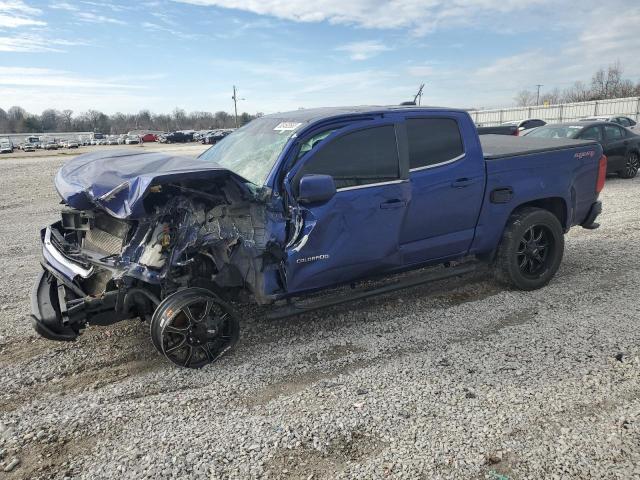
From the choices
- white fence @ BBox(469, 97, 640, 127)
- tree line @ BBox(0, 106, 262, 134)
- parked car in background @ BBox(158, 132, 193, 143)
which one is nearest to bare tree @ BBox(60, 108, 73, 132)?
tree line @ BBox(0, 106, 262, 134)

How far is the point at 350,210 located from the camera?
3.95 meters

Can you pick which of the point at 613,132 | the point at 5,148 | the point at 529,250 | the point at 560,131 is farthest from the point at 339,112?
the point at 5,148

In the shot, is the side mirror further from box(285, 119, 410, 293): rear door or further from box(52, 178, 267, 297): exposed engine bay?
box(52, 178, 267, 297): exposed engine bay

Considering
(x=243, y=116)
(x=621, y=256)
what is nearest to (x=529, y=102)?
(x=243, y=116)

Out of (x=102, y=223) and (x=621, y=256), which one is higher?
(x=102, y=223)

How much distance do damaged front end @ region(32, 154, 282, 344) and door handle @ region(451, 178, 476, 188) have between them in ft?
5.86

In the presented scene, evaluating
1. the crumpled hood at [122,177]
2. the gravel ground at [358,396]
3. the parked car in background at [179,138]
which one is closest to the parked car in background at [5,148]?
the parked car in background at [179,138]

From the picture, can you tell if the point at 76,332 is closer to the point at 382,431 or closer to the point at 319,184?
the point at 319,184

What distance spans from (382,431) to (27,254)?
6.45 meters

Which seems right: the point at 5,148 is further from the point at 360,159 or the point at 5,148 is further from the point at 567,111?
the point at 360,159

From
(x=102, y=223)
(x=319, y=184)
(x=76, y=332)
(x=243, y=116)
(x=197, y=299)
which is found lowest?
(x=76, y=332)

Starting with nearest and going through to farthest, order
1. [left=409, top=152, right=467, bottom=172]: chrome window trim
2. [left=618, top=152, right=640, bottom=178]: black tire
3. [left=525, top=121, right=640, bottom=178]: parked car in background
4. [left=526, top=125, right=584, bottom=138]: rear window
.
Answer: [left=409, top=152, right=467, bottom=172]: chrome window trim
[left=526, top=125, right=584, bottom=138]: rear window
[left=525, top=121, right=640, bottom=178]: parked car in background
[left=618, top=152, right=640, bottom=178]: black tire

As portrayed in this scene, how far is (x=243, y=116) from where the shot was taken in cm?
10475

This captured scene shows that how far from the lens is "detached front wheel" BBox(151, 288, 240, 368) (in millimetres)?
3568
